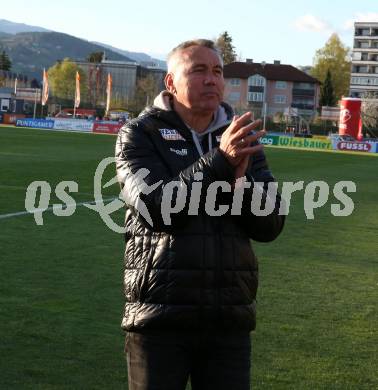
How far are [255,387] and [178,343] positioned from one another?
9.08 ft

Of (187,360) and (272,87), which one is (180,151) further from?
(272,87)

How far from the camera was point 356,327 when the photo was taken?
8039 millimetres

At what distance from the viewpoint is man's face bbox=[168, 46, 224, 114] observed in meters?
3.59

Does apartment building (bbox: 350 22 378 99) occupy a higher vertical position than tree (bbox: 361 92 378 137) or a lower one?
higher

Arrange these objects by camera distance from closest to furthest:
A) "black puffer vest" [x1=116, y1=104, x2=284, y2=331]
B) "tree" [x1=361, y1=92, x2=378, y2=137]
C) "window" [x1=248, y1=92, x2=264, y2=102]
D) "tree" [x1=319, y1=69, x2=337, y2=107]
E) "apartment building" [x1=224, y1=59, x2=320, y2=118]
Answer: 1. "black puffer vest" [x1=116, y1=104, x2=284, y2=331]
2. "tree" [x1=361, y1=92, x2=378, y2=137]
3. "tree" [x1=319, y1=69, x2=337, y2=107]
4. "apartment building" [x1=224, y1=59, x2=320, y2=118]
5. "window" [x1=248, y1=92, x2=264, y2=102]

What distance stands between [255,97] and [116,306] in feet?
476

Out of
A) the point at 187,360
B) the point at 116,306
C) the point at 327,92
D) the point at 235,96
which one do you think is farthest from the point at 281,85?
the point at 187,360

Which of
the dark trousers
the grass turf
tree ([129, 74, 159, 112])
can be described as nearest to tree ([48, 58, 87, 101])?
tree ([129, 74, 159, 112])

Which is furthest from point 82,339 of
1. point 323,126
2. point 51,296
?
point 323,126

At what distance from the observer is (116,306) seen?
27.2 ft

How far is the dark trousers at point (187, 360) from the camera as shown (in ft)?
11.4

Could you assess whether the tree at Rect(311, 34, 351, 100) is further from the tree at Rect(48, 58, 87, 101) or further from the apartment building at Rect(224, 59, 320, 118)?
the tree at Rect(48, 58, 87, 101)

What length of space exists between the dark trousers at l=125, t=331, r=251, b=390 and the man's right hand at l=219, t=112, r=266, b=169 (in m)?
0.74

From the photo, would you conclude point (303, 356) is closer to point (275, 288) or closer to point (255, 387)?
point (255, 387)
